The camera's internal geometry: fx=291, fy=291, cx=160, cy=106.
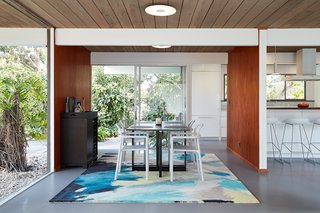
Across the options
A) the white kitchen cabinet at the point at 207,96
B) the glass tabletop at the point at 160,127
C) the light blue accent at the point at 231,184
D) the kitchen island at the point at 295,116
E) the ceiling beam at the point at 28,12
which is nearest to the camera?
the ceiling beam at the point at 28,12

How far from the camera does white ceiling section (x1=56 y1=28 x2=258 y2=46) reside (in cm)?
473

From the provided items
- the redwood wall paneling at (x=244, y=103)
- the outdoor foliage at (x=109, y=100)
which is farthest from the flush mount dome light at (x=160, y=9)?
the outdoor foliage at (x=109, y=100)

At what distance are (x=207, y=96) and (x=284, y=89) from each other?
7.63 feet

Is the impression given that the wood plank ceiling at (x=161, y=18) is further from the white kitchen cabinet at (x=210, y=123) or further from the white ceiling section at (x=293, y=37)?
the white kitchen cabinet at (x=210, y=123)

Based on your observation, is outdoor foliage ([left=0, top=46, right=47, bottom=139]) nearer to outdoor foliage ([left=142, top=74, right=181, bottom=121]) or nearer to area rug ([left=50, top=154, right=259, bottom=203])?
area rug ([left=50, top=154, right=259, bottom=203])

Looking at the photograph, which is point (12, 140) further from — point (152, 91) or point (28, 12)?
point (152, 91)

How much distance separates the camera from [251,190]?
370cm

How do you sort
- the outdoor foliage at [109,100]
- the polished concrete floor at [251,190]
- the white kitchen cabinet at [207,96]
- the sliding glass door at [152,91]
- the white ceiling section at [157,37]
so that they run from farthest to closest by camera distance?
the white kitchen cabinet at [207,96], the outdoor foliage at [109,100], the sliding glass door at [152,91], the white ceiling section at [157,37], the polished concrete floor at [251,190]

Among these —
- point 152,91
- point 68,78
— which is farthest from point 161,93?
point 68,78

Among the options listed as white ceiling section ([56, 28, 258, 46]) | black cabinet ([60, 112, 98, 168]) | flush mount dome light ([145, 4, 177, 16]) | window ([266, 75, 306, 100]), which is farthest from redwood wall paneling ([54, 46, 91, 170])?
window ([266, 75, 306, 100])

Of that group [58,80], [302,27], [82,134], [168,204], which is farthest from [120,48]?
[168,204]

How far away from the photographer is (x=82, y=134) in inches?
192

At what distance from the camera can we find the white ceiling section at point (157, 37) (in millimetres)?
4734

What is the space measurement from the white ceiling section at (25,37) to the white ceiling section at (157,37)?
0.28 metres
